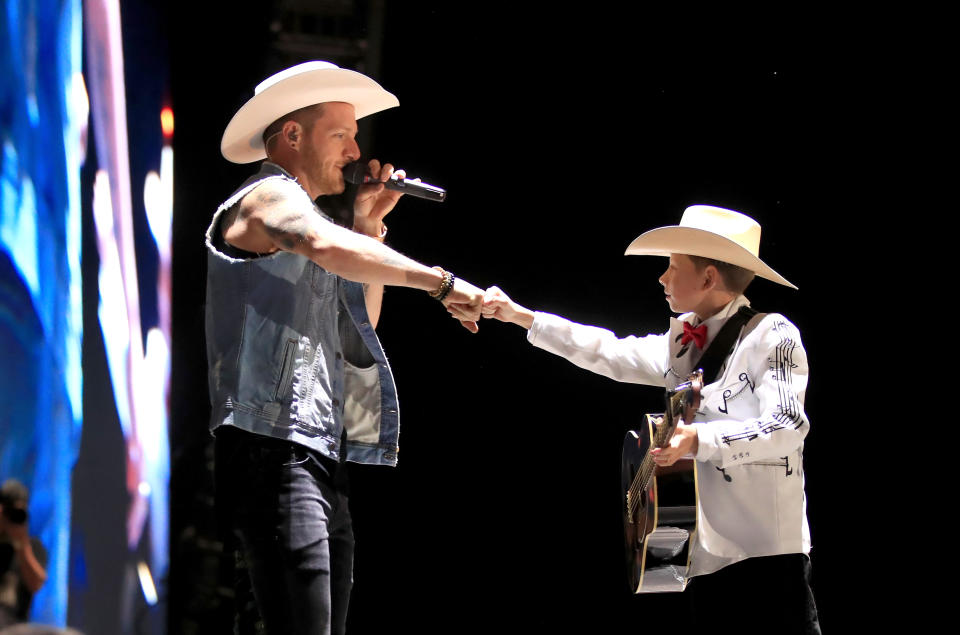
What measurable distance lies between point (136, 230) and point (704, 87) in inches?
79.7

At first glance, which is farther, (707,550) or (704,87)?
(704,87)

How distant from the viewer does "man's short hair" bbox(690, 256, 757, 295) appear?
2.63m

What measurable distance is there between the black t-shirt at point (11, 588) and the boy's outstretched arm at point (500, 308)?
1.20 meters

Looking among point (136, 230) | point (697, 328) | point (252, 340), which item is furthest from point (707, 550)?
point (136, 230)

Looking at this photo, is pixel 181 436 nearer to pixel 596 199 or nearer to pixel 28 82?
pixel 28 82

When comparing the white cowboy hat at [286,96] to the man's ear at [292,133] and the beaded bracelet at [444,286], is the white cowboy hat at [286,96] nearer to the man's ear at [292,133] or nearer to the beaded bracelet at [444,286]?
the man's ear at [292,133]

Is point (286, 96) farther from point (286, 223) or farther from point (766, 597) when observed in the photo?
point (766, 597)

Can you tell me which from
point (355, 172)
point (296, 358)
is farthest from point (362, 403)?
point (355, 172)

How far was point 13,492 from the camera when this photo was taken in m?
2.02

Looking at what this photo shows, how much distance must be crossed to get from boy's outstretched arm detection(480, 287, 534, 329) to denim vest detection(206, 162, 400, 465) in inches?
17.8

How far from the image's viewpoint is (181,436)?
125 inches

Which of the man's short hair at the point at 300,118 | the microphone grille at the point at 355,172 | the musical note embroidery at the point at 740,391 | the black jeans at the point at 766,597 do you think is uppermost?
the man's short hair at the point at 300,118

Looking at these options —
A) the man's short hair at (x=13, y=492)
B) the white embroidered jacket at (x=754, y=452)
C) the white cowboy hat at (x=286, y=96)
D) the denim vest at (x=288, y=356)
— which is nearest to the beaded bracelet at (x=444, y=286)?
the denim vest at (x=288, y=356)

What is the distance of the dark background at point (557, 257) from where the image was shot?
3529 mm
